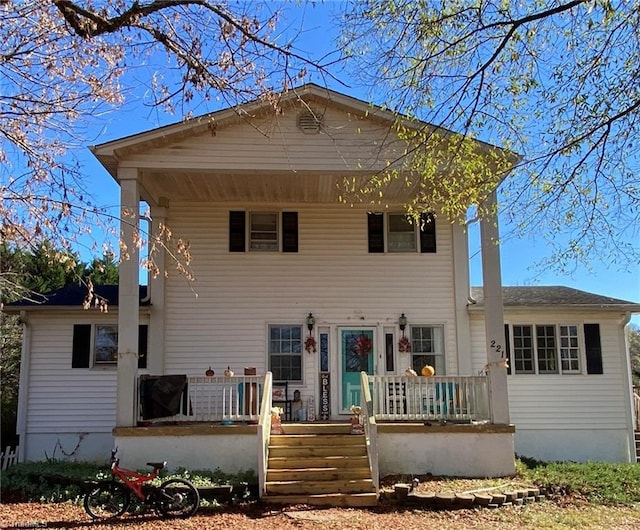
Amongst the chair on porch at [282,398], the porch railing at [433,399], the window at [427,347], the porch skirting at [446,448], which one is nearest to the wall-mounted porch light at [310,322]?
the chair on porch at [282,398]

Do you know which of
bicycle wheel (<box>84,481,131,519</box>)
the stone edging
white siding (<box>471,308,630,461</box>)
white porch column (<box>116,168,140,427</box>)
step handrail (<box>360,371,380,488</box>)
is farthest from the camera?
white siding (<box>471,308,630,461</box>)

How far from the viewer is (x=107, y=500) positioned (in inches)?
349

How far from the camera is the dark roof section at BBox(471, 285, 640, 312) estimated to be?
13.7 meters

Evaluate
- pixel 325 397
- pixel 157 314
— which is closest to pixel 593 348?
pixel 325 397

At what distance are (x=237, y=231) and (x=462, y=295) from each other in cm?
500

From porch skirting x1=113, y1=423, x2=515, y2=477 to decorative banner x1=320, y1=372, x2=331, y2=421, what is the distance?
8.47 ft

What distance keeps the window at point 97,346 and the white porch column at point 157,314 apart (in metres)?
0.25

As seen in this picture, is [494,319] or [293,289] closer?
[494,319]

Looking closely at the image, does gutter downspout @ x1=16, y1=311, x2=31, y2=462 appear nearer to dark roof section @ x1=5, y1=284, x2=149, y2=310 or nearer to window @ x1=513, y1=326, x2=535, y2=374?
dark roof section @ x1=5, y1=284, x2=149, y2=310

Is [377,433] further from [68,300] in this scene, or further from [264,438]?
[68,300]

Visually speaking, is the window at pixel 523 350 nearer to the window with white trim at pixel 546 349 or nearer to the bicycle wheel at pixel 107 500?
the window with white trim at pixel 546 349

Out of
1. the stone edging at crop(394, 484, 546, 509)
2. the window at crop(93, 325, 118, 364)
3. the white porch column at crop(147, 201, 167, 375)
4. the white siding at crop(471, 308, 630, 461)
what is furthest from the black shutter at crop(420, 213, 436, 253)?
the window at crop(93, 325, 118, 364)

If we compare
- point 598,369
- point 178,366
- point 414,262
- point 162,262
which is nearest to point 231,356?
point 178,366

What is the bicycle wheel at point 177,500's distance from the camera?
28.3 ft
